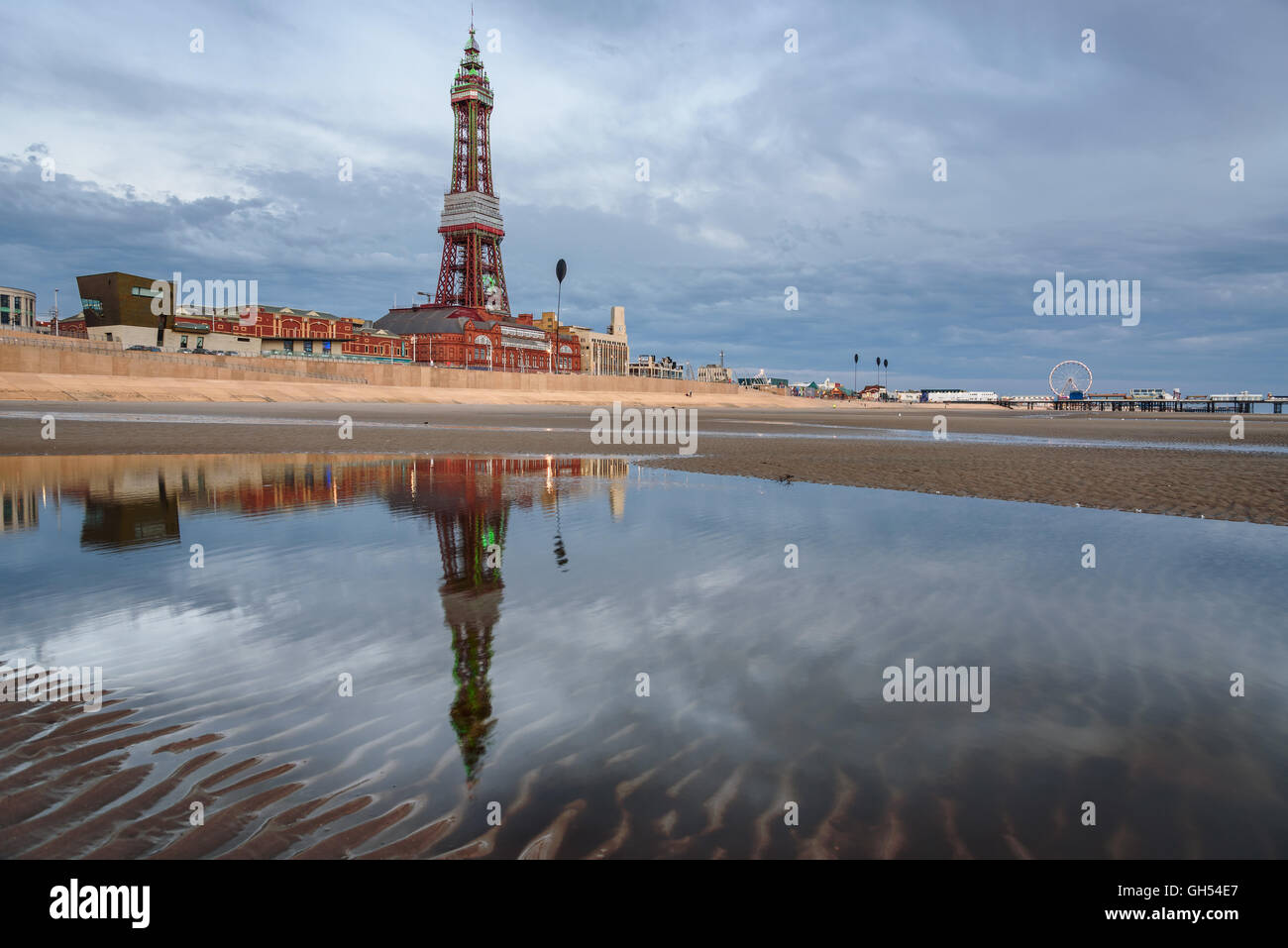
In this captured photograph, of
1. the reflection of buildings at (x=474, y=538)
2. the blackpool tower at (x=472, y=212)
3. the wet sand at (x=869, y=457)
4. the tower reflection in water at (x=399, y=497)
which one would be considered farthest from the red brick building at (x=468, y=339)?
the reflection of buildings at (x=474, y=538)

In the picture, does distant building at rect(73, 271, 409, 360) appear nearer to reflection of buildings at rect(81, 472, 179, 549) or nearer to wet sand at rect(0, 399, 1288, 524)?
wet sand at rect(0, 399, 1288, 524)

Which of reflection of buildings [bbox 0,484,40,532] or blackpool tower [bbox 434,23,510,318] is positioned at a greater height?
blackpool tower [bbox 434,23,510,318]

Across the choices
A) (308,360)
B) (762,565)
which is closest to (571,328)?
(308,360)

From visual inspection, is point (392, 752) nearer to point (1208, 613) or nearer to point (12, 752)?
point (12, 752)

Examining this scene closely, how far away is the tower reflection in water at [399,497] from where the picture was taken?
5249 mm

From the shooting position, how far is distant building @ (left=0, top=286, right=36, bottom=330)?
113 meters

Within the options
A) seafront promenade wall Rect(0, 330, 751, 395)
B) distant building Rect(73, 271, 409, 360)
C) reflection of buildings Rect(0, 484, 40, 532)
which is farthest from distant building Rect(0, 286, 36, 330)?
reflection of buildings Rect(0, 484, 40, 532)

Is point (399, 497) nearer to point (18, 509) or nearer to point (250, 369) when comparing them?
point (18, 509)

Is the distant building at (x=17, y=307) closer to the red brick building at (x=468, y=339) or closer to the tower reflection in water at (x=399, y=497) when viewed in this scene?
the red brick building at (x=468, y=339)

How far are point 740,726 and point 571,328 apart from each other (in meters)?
197

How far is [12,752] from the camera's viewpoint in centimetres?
349

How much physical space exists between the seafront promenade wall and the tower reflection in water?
1580 inches
